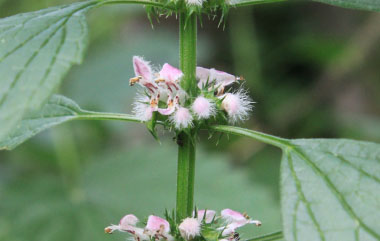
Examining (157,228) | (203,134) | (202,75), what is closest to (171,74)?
(202,75)

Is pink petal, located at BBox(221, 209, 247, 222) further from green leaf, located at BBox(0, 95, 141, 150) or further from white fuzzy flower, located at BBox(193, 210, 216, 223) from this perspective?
green leaf, located at BBox(0, 95, 141, 150)

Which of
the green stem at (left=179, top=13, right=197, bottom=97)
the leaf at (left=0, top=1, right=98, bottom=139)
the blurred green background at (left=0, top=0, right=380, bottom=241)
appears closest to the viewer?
the leaf at (left=0, top=1, right=98, bottom=139)

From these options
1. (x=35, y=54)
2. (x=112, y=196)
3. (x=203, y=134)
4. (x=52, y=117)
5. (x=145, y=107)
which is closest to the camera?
(x=35, y=54)

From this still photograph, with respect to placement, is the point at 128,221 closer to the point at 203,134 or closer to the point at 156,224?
the point at 156,224

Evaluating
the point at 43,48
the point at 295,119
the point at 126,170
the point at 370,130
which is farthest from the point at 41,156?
the point at 43,48

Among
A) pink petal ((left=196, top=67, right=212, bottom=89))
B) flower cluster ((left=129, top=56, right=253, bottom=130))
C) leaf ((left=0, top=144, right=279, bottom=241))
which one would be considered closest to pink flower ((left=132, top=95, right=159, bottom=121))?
flower cluster ((left=129, top=56, right=253, bottom=130))

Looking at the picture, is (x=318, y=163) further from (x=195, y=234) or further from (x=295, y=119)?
(x=295, y=119)
